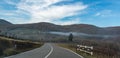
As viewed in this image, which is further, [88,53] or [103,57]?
[88,53]

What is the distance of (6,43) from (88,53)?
83.8ft

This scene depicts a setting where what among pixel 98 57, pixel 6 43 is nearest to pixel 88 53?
pixel 98 57

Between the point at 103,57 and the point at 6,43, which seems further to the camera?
the point at 6,43

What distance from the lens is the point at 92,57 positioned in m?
25.9

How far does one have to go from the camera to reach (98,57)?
2612 cm

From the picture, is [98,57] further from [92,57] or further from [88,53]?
[88,53]

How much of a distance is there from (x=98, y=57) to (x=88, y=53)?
12.1ft

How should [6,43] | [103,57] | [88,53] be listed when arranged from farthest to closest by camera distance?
[6,43] → [88,53] → [103,57]

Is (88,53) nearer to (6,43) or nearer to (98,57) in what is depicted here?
(98,57)

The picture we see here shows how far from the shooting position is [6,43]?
171 ft

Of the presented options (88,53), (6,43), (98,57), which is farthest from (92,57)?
(6,43)

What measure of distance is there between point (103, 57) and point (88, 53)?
4341 mm

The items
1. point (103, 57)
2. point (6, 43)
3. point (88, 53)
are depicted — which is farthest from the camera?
point (6, 43)

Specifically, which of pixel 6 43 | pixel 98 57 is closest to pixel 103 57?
pixel 98 57
